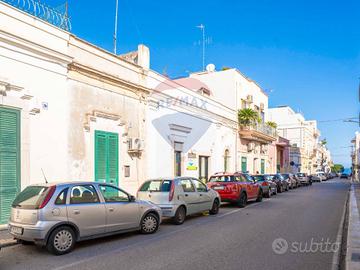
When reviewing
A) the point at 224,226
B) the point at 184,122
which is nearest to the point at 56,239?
the point at 224,226

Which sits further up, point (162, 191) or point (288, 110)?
point (288, 110)

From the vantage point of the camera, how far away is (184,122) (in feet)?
64.7

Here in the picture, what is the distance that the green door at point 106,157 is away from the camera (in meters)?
13.3

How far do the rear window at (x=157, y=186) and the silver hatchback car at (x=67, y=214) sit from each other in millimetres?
2354

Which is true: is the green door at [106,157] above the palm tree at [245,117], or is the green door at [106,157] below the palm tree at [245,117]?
below

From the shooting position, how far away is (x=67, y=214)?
7340mm

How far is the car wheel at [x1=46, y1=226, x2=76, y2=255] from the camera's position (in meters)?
7.04

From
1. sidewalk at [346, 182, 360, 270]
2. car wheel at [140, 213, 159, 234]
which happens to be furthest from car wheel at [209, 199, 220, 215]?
sidewalk at [346, 182, 360, 270]

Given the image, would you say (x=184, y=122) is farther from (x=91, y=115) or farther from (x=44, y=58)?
(x=44, y=58)

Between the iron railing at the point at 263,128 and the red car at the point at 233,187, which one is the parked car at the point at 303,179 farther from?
the red car at the point at 233,187

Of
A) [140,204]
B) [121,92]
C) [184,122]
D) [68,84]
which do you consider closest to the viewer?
[140,204]

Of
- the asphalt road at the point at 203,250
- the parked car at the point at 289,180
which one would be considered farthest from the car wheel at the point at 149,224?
the parked car at the point at 289,180

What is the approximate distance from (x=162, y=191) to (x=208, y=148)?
12.0 metres

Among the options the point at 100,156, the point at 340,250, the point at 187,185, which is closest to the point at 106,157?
the point at 100,156
